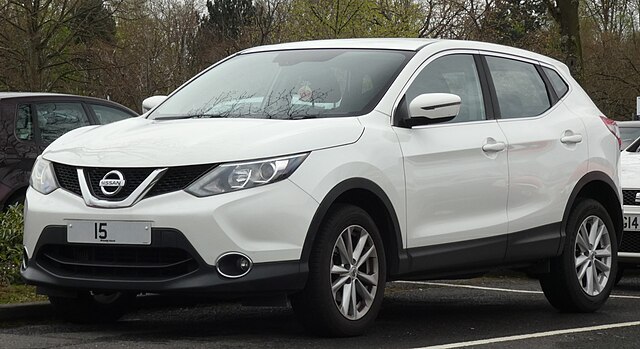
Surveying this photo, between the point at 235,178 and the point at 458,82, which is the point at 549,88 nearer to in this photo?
the point at 458,82

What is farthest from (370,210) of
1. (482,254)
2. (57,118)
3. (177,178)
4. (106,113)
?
(106,113)

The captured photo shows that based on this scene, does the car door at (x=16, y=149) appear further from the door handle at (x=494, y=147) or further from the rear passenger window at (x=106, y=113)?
the door handle at (x=494, y=147)

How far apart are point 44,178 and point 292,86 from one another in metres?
1.58

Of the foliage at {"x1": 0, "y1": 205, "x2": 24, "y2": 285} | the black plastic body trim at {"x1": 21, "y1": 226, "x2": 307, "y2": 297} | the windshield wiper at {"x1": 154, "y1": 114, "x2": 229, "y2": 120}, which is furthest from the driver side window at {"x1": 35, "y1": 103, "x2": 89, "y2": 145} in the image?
the black plastic body trim at {"x1": 21, "y1": 226, "x2": 307, "y2": 297}

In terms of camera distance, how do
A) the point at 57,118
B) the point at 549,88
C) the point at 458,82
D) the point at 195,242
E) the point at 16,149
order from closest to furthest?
the point at 195,242 < the point at 458,82 < the point at 549,88 < the point at 16,149 < the point at 57,118

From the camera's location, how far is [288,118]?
7363 millimetres

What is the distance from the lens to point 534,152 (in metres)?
8.50

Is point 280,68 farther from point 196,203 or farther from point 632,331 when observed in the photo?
point 632,331

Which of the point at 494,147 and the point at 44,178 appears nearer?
the point at 44,178

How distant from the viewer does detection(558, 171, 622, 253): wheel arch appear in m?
8.82

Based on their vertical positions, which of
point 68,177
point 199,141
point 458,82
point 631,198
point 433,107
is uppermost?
point 458,82

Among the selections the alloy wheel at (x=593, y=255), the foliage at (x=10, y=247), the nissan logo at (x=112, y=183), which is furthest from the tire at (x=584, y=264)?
the foliage at (x=10, y=247)

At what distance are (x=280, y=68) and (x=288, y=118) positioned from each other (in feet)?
2.58

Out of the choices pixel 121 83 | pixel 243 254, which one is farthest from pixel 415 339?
pixel 121 83
